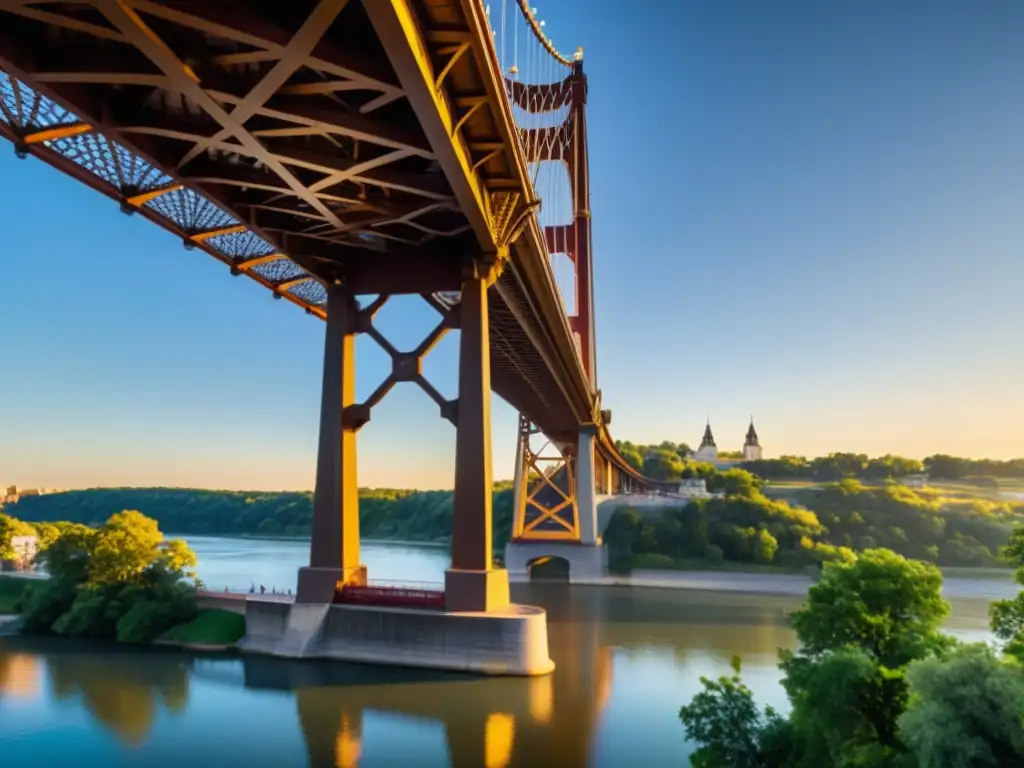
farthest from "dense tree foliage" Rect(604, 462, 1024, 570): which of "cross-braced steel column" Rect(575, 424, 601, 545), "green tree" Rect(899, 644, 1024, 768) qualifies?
"green tree" Rect(899, 644, 1024, 768)

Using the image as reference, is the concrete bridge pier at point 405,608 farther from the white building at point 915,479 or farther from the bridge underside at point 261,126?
the white building at point 915,479

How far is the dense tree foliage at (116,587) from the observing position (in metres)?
19.5

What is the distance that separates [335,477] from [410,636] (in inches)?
166

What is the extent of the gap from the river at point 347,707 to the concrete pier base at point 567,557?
16.9 m

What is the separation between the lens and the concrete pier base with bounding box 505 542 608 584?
38.2 meters

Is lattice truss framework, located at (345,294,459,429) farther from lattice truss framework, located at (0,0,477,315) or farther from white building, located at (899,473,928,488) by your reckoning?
white building, located at (899,473,928,488)

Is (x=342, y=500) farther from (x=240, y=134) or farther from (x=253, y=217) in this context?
(x=240, y=134)

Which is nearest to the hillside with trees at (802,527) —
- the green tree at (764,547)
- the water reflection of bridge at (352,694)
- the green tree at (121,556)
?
the green tree at (764,547)

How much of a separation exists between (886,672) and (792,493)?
54.8 m

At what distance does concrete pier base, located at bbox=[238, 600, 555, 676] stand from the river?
1.15 ft

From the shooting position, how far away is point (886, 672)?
24.8 ft

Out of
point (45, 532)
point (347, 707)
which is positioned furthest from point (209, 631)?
point (45, 532)

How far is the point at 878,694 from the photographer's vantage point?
7.71 meters

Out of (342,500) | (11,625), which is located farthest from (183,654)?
(11,625)
